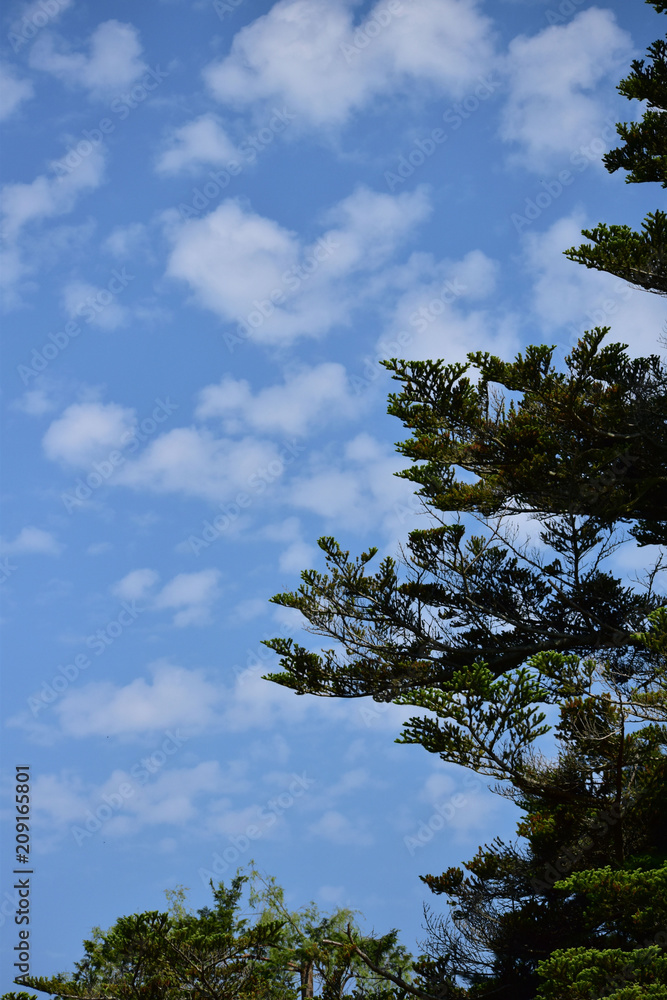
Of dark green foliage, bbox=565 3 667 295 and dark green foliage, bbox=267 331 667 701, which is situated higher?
dark green foliage, bbox=565 3 667 295

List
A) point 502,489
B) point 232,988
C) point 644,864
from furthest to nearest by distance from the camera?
1. point 502,489
2. point 232,988
3. point 644,864

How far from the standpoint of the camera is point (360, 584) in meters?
11.2

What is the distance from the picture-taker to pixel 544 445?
10555 mm

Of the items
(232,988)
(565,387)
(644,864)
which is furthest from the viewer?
(565,387)

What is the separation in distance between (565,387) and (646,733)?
13.3 ft

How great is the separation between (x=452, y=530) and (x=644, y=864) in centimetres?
468

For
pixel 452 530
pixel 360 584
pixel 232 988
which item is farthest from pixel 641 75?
pixel 232 988

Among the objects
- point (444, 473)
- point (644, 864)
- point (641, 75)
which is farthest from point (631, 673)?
point (641, 75)

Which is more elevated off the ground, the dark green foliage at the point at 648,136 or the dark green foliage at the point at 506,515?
the dark green foliage at the point at 648,136

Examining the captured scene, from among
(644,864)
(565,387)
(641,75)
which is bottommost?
(644,864)

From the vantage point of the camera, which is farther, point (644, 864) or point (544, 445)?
point (544, 445)

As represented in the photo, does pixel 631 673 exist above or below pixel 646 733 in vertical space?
above

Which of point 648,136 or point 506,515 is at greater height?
point 648,136

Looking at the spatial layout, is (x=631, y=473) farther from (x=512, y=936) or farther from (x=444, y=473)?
(x=512, y=936)
